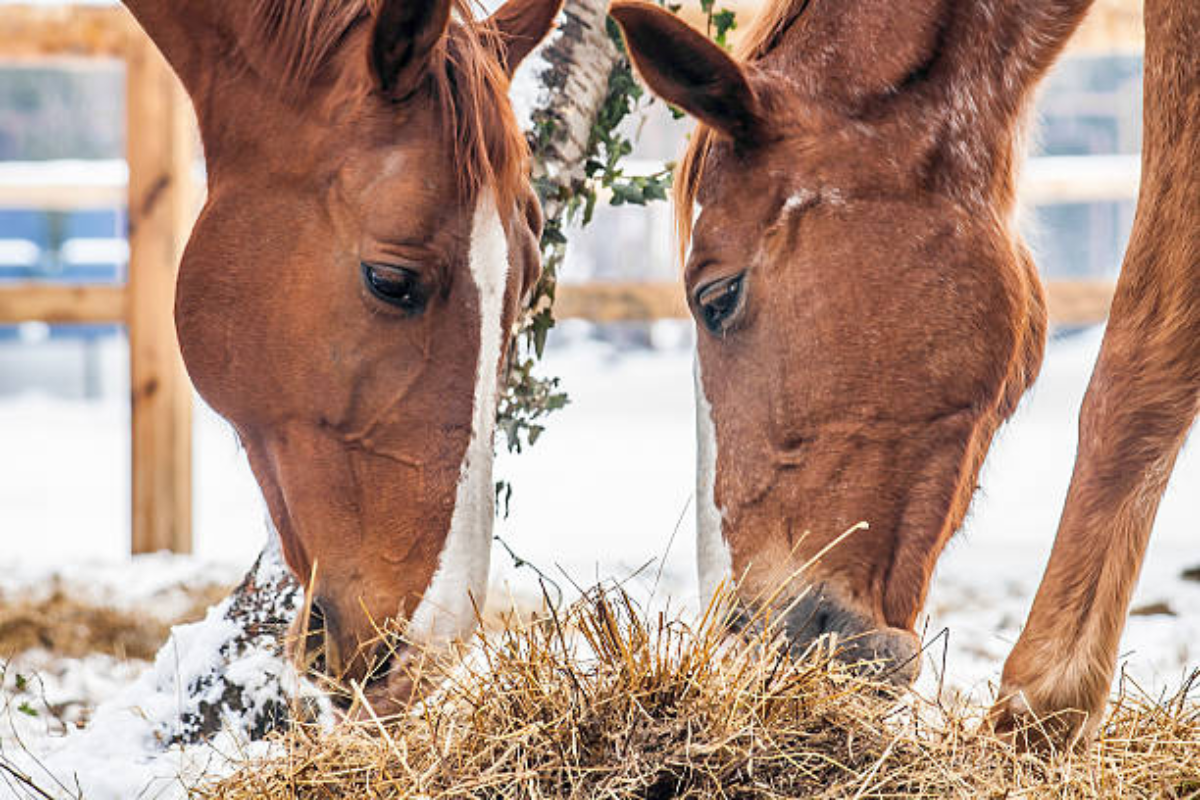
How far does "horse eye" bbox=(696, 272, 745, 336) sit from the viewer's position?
2.39 m

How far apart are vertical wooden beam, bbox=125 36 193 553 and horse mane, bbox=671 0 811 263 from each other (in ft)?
9.73

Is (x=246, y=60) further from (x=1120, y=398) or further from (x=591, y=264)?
(x=591, y=264)

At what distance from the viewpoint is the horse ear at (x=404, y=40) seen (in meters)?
2.15

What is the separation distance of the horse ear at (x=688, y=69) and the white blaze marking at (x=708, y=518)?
1.51ft

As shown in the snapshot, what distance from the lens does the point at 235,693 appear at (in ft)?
8.55

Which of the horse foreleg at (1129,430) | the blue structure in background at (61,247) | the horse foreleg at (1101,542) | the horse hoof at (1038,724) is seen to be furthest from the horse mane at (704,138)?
the blue structure in background at (61,247)

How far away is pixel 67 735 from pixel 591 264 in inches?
471

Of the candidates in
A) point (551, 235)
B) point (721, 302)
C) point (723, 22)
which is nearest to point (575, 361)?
point (723, 22)

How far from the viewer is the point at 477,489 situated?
218 cm

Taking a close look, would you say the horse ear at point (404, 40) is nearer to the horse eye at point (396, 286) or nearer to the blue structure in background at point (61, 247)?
the horse eye at point (396, 286)

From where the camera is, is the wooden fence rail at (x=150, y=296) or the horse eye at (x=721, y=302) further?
the wooden fence rail at (x=150, y=296)

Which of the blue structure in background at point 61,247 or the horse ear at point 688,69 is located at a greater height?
the horse ear at point 688,69

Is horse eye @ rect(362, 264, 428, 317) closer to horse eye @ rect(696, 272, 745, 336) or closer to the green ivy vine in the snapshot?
horse eye @ rect(696, 272, 745, 336)

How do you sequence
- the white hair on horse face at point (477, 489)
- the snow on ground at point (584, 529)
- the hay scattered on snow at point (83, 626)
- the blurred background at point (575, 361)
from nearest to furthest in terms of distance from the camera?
the white hair on horse face at point (477, 489) → the snow on ground at point (584, 529) → the hay scattered on snow at point (83, 626) → the blurred background at point (575, 361)
